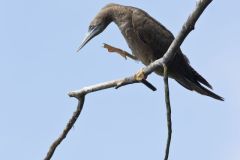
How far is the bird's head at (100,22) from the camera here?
7938mm

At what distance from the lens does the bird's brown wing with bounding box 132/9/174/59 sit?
784cm

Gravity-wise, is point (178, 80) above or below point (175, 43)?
below

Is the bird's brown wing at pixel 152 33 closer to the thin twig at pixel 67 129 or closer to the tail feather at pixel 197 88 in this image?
the tail feather at pixel 197 88

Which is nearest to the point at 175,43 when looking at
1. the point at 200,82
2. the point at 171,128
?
the point at 171,128

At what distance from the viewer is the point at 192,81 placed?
7.41 m

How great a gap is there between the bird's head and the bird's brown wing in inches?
13.5

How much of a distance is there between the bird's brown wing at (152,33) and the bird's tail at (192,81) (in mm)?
369

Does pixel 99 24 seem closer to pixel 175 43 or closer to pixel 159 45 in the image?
pixel 159 45

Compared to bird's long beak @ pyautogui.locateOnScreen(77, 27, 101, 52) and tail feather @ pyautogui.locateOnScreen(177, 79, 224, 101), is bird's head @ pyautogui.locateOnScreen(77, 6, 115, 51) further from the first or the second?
tail feather @ pyautogui.locateOnScreen(177, 79, 224, 101)

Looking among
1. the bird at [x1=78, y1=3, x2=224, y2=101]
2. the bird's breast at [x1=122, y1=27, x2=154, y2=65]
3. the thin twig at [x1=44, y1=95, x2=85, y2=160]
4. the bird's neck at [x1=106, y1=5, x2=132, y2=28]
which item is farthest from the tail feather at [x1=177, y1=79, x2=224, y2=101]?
the thin twig at [x1=44, y1=95, x2=85, y2=160]

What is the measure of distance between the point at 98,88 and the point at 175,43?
962 mm

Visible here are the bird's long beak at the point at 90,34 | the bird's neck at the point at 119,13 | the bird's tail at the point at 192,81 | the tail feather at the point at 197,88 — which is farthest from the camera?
the bird's neck at the point at 119,13

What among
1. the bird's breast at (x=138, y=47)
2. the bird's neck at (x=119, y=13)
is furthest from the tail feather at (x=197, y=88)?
the bird's neck at (x=119, y=13)

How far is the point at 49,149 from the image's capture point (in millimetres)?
5062
